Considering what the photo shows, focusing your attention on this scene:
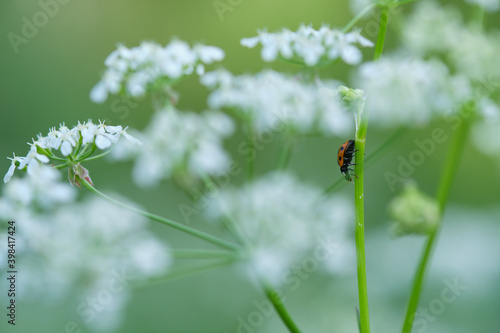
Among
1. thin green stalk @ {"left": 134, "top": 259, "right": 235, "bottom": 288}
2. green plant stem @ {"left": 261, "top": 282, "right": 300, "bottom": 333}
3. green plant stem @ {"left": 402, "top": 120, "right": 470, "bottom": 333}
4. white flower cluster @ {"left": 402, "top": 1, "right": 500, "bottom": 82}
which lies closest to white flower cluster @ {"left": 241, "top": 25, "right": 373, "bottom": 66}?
green plant stem @ {"left": 402, "top": 120, "right": 470, "bottom": 333}

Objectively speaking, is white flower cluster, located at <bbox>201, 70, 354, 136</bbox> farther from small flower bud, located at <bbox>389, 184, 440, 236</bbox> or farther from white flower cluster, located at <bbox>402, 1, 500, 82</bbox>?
small flower bud, located at <bbox>389, 184, 440, 236</bbox>

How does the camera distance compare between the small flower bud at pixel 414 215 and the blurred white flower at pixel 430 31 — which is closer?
the small flower bud at pixel 414 215

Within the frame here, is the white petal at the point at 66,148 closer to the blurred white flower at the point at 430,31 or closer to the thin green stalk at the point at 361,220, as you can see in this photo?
the thin green stalk at the point at 361,220

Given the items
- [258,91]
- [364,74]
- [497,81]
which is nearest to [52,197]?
[258,91]

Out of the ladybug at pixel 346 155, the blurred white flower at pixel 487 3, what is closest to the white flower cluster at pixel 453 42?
the blurred white flower at pixel 487 3

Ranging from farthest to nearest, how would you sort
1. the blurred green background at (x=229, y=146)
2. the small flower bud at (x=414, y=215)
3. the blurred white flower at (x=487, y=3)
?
the blurred green background at (x=229, y=146), the blurred white flower at (x=487, y=3), the small flower bud at (x=414, y=215)

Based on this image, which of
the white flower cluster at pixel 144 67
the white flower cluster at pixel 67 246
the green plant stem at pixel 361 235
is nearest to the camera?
the green plant stem at pixel 361 235
